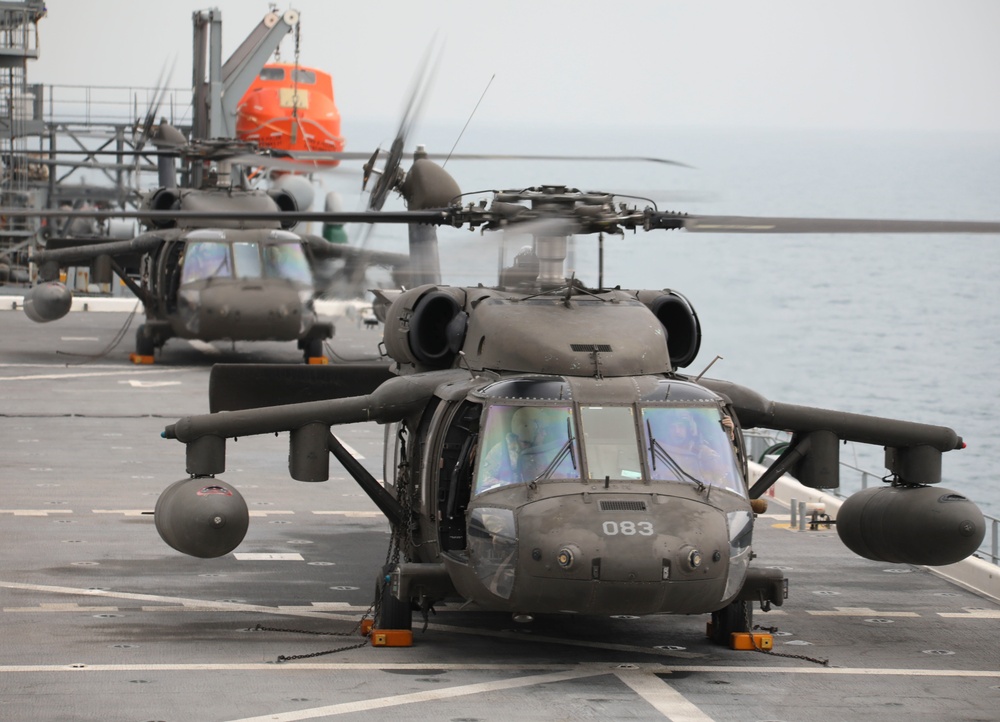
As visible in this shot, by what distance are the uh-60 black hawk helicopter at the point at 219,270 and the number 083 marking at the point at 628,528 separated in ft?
68.0

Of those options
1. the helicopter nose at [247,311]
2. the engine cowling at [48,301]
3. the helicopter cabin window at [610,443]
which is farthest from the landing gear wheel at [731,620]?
the engine cowling at [48,301]

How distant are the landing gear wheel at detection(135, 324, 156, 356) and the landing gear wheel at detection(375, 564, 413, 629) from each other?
Result: 2246 cm

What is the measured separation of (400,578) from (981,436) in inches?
2122

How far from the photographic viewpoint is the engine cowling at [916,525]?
1383 cm

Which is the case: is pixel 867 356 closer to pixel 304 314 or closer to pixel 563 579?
pixel 304 314

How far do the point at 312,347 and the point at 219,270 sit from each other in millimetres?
2974

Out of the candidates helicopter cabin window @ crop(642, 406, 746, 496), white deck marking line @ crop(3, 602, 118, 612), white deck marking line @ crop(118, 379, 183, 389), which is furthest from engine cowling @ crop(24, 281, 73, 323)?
helicopter cabin window @ crop(642, 406, 746, 496)

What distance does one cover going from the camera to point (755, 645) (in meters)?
13.3

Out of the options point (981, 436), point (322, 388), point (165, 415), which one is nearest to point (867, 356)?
point (981, 436)

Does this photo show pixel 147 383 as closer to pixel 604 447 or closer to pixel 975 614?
pixel 975 614

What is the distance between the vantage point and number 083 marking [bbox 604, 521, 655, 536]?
11.6m

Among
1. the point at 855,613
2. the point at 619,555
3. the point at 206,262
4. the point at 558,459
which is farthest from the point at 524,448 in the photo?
the point at 206,262

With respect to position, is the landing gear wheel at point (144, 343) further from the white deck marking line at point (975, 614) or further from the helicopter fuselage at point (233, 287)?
the white deck marking line at point (975, 614)

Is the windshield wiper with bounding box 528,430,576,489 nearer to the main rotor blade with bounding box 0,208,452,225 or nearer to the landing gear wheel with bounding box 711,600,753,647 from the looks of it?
the landing gear wheel with bounding box 711,600,753,647
